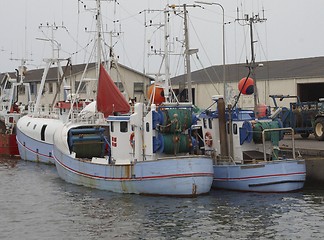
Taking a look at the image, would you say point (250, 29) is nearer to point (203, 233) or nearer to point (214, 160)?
point (214, 160)

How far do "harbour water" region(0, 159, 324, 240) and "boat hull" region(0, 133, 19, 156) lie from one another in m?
15.8

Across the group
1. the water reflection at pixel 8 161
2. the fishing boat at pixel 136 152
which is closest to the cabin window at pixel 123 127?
the fishing boat at pixel 136 152

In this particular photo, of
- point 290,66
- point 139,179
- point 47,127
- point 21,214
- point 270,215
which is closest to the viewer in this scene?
point 270,215

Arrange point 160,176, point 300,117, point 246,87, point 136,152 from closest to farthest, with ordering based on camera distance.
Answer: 1. point 160,176
2. point 136,152
3. point 246,87
4. point 300,117

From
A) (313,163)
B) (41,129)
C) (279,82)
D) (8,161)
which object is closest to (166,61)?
(313,163)

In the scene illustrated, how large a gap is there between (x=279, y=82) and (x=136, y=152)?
72.7 ft

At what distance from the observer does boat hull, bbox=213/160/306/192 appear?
2234 centimetres

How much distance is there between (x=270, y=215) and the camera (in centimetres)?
1931

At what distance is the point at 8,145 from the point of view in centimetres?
4059

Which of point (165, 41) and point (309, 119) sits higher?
point (165, 41)

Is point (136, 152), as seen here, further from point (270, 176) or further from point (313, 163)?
point (313, 163)

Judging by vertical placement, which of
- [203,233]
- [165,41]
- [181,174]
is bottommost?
[203,233]

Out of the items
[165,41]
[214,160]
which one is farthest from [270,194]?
[165,41]

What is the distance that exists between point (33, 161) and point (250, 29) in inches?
581
